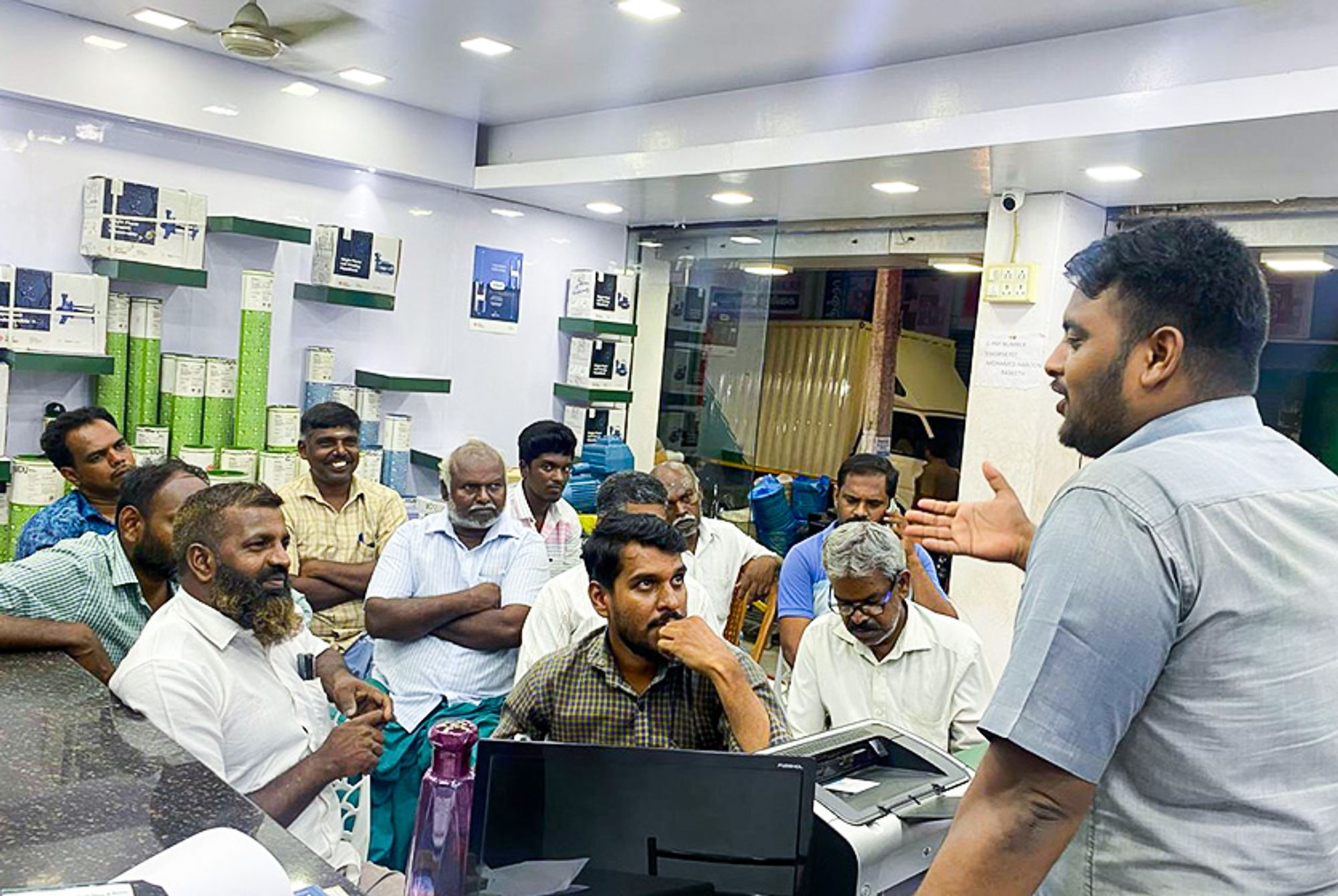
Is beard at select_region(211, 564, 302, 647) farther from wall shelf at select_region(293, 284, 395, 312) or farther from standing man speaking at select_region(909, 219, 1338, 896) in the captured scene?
wall shelf at select_region(293, 284, 395, 312)

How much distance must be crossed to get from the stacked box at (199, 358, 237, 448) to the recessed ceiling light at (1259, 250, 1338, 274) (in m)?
4.05

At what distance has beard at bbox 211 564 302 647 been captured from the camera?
2076 millimetres

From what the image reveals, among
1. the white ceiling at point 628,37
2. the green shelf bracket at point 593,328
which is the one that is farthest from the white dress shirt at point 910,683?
the green shelf bracket at point 593,328

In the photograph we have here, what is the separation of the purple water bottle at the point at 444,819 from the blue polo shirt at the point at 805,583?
2190 mm

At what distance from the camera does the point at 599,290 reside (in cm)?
589

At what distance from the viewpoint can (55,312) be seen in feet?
13.4

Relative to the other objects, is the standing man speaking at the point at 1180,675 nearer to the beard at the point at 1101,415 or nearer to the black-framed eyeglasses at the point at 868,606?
the beard at the point at 1101,415

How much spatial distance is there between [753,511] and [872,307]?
285 cm

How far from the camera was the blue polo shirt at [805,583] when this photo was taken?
3.57m

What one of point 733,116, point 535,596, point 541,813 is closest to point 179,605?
point 541,813

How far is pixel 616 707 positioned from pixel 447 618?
113 cm

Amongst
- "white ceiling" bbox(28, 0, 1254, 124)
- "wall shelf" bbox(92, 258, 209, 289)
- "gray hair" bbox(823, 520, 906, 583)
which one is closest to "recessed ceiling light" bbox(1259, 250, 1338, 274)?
"white ceiling" bbox(28, 0, 1254, 124)

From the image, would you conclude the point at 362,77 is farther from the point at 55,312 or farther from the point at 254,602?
the point at 254,602

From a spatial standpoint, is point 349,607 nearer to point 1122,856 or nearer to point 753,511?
point 753,511
